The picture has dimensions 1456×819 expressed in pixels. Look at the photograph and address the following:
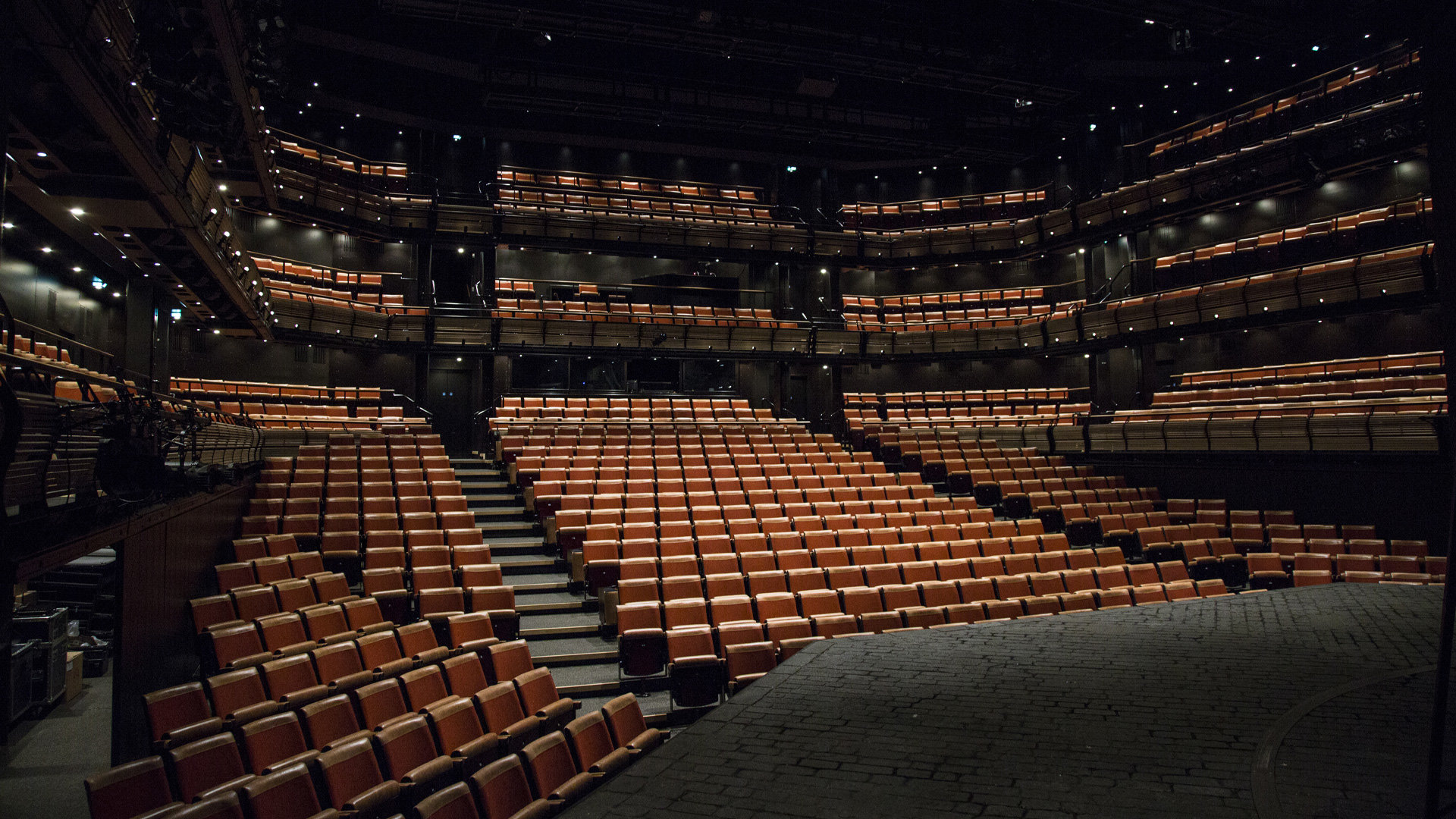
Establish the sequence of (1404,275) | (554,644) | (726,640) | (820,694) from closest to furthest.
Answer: (820,694) < (726,640) < (554,644) < (1404,275)

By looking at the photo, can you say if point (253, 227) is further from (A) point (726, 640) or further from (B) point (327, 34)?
(A) point (726, 640)

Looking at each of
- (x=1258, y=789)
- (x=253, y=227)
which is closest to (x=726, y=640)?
(x=1258, y=789)

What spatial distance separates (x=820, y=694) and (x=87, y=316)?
6.24 m

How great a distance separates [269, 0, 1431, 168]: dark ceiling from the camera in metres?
7.74

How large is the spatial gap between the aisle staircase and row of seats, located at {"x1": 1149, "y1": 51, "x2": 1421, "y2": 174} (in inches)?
354

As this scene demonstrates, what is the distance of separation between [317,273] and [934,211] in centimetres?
855

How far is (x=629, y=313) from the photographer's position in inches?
402

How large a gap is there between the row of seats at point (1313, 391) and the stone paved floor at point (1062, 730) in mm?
4380

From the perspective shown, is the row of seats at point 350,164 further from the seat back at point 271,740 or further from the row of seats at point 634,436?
the seat back at point 271,740

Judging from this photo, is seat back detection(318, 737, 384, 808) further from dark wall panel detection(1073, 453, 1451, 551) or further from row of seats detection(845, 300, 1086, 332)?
row of seats detection(845, 300, 1086, 332)

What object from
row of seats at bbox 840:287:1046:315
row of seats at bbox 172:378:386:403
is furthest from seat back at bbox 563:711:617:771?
row of seats at bbox 840:287:1046:315

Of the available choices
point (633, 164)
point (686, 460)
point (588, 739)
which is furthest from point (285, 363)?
point (588, 739)

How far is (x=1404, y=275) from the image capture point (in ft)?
23.4

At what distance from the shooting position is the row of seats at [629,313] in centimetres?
967
